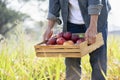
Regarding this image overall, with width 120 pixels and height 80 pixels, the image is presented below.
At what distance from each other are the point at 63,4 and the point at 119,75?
0.86 meters

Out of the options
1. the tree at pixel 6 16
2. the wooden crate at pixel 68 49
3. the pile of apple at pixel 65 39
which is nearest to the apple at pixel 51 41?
the pile of apple at pixel 65 39

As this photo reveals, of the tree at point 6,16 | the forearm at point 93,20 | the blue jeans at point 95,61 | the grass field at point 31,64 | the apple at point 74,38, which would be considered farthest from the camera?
the tree at point 6,16

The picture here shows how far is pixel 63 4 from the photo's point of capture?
3264 millimetres

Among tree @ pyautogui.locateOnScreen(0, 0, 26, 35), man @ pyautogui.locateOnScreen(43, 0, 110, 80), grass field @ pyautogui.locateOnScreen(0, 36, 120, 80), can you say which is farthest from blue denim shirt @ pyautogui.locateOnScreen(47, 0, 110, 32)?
tree @ pyautogui.locateOnScreen(0, 0, 26, 35)

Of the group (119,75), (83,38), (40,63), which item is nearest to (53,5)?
(83,38)

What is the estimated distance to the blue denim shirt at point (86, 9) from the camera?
3.10m

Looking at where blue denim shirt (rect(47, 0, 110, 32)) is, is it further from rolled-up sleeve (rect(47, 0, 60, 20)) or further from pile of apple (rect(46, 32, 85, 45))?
pile of apple (rect(46, 32, 85, 45))

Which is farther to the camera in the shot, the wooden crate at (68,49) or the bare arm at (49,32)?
the bare arm at (49,32)

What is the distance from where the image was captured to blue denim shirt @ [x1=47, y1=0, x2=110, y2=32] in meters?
3.10

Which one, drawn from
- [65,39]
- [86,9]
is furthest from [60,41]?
[86,9]

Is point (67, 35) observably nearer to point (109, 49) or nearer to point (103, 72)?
point (103, 72)

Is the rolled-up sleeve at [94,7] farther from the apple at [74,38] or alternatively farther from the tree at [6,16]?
the tree at [6,16]

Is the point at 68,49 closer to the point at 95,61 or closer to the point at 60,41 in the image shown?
the point at 60,41

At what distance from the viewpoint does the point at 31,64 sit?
4.12m
